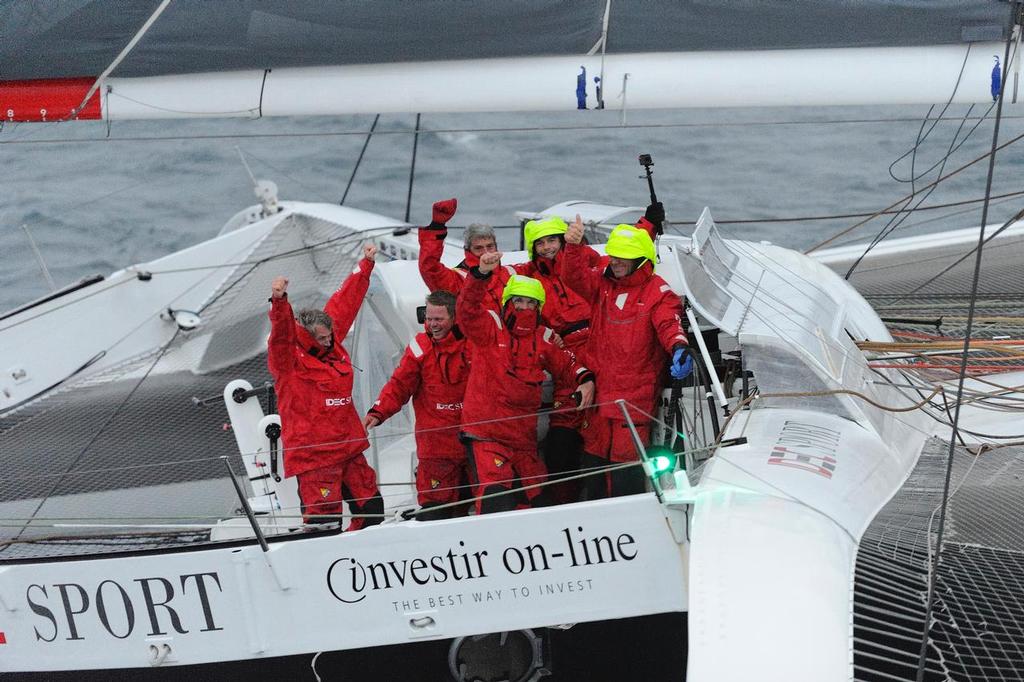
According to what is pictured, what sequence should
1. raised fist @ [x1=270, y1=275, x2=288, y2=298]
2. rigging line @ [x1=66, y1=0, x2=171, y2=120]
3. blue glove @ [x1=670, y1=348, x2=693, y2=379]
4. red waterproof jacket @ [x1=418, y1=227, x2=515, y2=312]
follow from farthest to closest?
rigging line @ [x1=66, y1=0, x2=171, y2=120]
red waterproof jacket @ [x1=418, y1=227, x2=515, y2=312]
raised fist @ [x1=270, y1=275, x2=288, y2=298]
blue glove @ [x1=670, y1=348, x2=693, y2=379]

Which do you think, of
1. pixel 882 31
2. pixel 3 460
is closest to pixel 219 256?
pixel 3 460

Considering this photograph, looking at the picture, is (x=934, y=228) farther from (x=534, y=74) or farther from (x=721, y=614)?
(x=721, y=614)

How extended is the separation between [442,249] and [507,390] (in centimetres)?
85

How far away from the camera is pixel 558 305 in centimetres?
506

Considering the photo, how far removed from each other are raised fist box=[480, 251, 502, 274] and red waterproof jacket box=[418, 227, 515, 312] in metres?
0.58

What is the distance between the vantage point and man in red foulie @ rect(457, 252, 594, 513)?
4.45 metres

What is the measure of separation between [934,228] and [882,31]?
8.43m

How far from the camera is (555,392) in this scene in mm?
4789

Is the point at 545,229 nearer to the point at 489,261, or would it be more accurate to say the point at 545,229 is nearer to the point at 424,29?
the point at 489,261

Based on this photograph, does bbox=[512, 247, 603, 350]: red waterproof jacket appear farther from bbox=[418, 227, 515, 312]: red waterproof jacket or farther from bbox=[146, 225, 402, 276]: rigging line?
bbox=[146, 225, 402, 276]: rigging line

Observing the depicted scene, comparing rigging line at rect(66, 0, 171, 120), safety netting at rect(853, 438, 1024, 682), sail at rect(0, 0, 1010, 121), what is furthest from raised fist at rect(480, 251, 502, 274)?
rigging line at rect(66, 0, 171, 120)

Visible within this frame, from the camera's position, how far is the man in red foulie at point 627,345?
4434mm

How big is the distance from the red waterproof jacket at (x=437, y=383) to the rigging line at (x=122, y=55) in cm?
175

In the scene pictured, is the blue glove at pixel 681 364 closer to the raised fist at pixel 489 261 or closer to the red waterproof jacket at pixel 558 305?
the raised fist at pixel 489 261
